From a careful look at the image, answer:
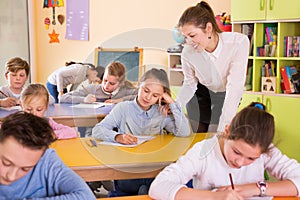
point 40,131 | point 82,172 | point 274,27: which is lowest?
point 82,172

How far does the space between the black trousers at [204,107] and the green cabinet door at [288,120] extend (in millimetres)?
1159

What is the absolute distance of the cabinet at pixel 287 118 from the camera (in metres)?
3.84

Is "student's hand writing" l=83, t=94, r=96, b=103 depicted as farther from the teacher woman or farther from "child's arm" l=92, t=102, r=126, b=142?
the teacher woman

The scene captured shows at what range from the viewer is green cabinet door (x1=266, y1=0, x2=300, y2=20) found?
3.73m

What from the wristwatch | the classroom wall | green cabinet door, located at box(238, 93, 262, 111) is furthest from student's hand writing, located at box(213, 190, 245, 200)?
the classroom wall

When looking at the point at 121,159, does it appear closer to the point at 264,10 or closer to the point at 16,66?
the point at 16,66

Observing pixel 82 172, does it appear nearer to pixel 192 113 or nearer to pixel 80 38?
pixel 192 113

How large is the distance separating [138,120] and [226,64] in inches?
21.4

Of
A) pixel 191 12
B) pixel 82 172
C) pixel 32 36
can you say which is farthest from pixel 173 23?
pixel 82 172

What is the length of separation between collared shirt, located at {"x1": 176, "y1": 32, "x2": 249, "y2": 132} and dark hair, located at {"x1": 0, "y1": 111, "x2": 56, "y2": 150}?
1.24 m

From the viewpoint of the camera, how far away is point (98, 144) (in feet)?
7.78

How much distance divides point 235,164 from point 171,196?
10.6 inches

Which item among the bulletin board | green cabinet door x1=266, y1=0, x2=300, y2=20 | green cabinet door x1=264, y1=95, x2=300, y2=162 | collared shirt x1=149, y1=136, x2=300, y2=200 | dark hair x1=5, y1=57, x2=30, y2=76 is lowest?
green cabinet door x1=264, y1=95, x2=300, y2=162

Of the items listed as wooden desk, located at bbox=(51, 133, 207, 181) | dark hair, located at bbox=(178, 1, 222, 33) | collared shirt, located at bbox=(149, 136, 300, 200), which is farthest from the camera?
dark hair, located at bbox=(178, 1, 222, 33)
